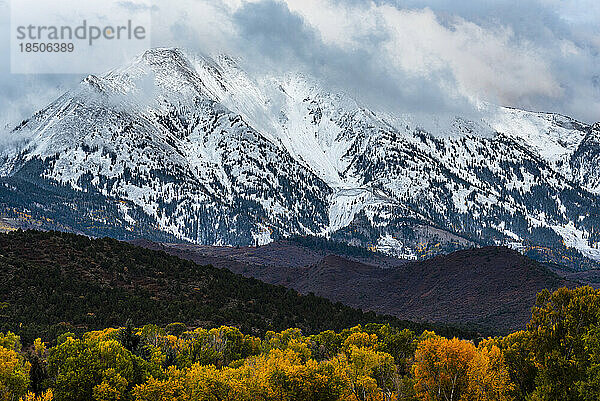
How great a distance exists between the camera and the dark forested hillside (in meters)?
110

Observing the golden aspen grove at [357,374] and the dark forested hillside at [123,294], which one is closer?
the golden aspen grove at [357,374]

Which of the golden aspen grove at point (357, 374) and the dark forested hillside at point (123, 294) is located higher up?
the dark forested hillside at point (123, 294)

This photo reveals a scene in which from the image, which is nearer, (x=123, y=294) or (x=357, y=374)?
(x=357, y=374)

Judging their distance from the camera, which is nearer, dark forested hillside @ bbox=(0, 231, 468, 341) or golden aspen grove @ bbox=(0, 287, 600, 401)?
golden aspen grove @ bbox=(0, 287, 600, 401)

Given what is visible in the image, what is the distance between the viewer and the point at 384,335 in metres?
101

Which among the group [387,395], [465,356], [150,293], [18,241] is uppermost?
[18,241]

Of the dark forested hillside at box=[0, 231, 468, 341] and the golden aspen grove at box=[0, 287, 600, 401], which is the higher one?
the dark forested hillside at box=[0, 231, 468, 341]

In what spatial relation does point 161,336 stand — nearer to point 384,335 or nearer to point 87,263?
point 384,335

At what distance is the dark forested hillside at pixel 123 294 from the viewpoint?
109812 mm

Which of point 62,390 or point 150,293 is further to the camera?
point 150,293

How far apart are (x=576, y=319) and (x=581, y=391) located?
7997 millimetres

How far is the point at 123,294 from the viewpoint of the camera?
123m

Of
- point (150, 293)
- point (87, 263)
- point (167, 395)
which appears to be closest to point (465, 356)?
point (167, 395)

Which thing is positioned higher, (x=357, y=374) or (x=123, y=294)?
(x=123, y=294)
